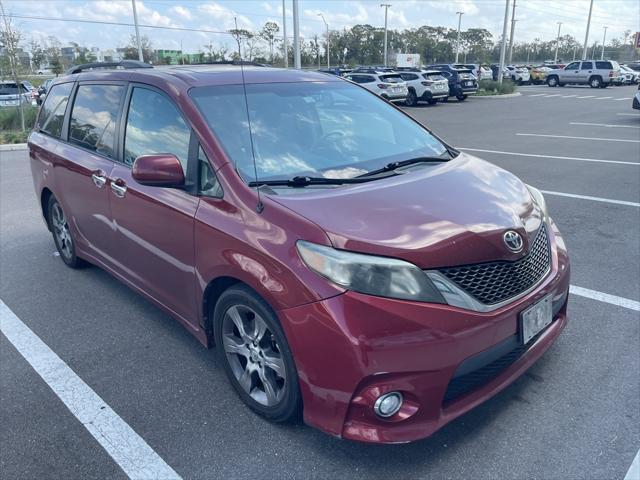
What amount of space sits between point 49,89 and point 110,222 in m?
2.14

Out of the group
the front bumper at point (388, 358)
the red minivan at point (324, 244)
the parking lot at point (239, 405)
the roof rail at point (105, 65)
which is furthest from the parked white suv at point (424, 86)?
the front bumper at point (388, 358)

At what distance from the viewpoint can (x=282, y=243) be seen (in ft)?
8.01

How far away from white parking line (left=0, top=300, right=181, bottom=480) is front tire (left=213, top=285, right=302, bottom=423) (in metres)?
0.56

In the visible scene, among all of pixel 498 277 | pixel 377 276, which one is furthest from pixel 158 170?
pixel 498 277

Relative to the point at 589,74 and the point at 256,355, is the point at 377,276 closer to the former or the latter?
the point at 256,355

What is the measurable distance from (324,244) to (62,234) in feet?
11.8

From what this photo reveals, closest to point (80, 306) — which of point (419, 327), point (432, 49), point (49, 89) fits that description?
point (49, 89)

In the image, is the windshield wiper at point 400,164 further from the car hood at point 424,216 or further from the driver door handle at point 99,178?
the driver door handle at point 99,178

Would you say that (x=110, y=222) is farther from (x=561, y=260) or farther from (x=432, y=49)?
(x=432, y=49)

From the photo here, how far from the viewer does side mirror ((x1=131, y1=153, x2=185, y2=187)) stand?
9.41ft

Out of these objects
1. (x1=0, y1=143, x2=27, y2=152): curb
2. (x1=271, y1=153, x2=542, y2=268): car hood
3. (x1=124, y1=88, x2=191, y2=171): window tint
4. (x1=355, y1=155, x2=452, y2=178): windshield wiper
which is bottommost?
(x1=0, y1=143, x2=27, y2=152): curb

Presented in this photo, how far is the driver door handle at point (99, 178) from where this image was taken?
150 inches

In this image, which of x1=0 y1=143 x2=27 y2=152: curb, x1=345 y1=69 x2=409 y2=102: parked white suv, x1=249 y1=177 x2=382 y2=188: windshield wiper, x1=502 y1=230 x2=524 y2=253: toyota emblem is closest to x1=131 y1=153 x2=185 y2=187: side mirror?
x1=249 y1=177 x2=382 y2=188: windshield wiper

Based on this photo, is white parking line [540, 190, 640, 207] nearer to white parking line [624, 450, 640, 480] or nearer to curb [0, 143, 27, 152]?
white parking line [624, 450, 640, 480]
